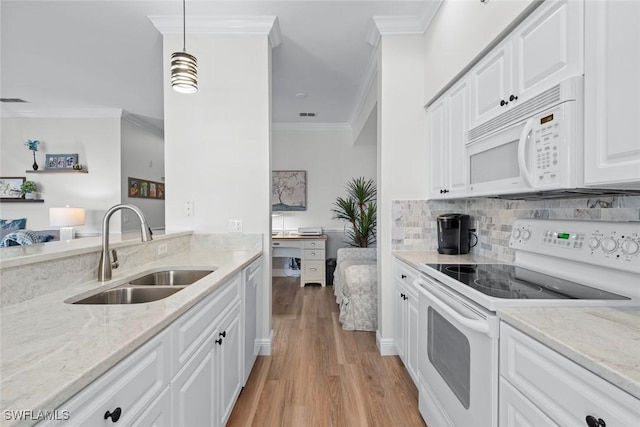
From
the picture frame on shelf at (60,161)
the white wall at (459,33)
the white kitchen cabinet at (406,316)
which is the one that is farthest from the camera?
the picture frame on shelf at (60,161)

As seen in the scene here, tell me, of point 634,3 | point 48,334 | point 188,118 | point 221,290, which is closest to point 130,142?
point 188,118

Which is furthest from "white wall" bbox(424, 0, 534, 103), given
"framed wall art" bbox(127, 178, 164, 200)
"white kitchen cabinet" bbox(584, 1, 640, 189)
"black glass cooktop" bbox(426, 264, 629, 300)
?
"framed wall art" bbox(127, 178, 164, 200)

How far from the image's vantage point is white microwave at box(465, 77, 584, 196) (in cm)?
113

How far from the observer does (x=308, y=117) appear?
199 inches

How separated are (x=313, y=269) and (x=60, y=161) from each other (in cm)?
435

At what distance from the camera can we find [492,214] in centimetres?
214

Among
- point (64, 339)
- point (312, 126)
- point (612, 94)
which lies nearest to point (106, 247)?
point (64, 339)

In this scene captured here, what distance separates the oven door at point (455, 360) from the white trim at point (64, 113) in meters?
5.36

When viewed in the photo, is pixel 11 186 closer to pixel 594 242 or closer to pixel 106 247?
pixel 106 247

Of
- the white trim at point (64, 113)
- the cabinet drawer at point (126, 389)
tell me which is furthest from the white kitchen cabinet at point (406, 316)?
the white trim at point (64, 113)

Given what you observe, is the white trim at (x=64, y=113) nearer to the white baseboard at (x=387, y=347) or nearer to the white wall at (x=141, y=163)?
the white wall at (x=141, y=163)

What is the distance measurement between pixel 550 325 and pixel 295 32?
2699 mm

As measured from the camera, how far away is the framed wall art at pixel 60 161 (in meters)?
4.94

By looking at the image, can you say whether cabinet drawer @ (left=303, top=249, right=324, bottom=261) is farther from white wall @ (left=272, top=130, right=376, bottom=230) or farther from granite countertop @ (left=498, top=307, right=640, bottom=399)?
granite countertop @ (left=498, top=307, right=640, bottom=399)
